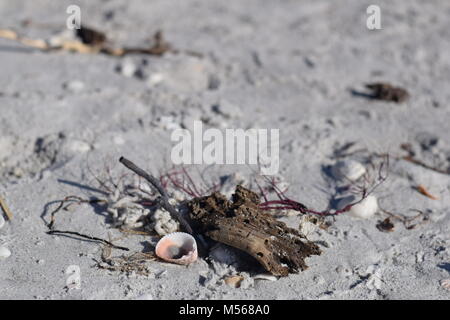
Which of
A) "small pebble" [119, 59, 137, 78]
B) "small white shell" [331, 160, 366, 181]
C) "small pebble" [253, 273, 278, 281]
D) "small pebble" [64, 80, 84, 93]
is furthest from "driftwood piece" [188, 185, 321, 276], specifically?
"small pebble" [119, 59, 137, 78]

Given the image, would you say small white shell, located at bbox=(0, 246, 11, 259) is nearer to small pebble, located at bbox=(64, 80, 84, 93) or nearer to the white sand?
the white sand

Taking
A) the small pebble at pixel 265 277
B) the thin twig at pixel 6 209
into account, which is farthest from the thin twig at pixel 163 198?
the thin twig at pixel 6 209

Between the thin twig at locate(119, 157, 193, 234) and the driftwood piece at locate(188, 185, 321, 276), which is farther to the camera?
the thin twig at locate(119, 157, 193, 234)

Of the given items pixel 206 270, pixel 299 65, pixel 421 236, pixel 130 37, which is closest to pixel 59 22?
pixel 130 37

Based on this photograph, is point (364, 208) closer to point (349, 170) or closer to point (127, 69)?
point (349, 170)

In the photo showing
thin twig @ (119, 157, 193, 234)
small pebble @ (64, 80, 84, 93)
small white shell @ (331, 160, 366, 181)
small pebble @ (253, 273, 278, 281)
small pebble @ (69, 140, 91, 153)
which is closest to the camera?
small pebble @ (253, 273, 278, 281)

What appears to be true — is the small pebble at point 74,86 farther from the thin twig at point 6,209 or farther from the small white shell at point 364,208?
the small white shell at point 364,208

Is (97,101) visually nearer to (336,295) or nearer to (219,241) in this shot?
(219,241)
